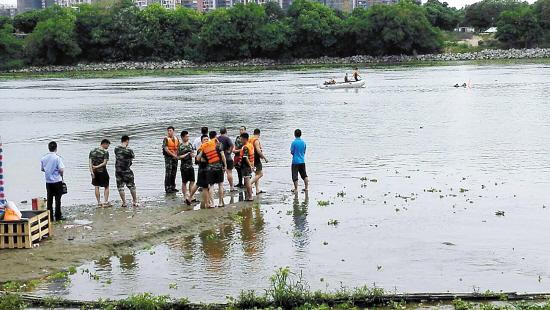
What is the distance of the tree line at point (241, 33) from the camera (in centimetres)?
13912

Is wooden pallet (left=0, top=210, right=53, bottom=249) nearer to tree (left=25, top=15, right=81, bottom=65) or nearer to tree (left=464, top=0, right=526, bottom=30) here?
tree (left=25, top=15, right=81, bottom=65)

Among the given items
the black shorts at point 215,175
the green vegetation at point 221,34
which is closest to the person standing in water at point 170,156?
the black shorts at point 215,175

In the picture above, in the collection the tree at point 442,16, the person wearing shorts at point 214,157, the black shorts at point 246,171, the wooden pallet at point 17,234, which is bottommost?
the wooden pallet at point 17,234

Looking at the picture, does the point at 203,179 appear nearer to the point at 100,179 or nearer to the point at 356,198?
the point at 100,179

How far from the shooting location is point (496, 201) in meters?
19.5

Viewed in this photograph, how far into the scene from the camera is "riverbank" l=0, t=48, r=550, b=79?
128 meters

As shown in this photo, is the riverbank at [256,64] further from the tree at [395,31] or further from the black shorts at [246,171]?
the black shorts at [246,171]

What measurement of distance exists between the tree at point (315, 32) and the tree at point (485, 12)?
129 ft

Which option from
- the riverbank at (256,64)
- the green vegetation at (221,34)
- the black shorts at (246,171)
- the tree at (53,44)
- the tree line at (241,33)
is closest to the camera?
the black shorts at (246,171)

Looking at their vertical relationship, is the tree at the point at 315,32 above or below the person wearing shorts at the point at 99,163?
above

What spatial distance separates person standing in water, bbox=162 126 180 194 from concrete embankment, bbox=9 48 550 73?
367 feet

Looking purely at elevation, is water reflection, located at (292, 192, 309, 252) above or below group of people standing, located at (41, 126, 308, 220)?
below

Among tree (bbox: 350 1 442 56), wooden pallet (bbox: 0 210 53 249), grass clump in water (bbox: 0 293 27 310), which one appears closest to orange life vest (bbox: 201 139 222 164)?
wooden pallet (bbox: 0 210 53 249)

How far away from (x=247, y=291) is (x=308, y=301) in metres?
1.21
